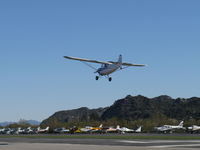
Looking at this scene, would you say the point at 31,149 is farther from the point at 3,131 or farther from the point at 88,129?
the point at 3,131

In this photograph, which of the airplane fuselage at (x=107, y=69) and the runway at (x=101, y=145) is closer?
the runway at (x=101, y=145)

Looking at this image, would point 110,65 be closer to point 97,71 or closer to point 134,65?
point 97,71

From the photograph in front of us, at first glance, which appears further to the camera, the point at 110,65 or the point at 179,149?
the point at 110,65

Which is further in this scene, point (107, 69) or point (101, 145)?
point (107, 69)

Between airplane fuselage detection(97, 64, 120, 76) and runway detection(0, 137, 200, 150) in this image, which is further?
airplane fuselage detection(97, 64, 120, 76)

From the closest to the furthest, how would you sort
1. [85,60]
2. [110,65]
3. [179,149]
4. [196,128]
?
[179,149] < [110,65] < [85,60] < [196,128]

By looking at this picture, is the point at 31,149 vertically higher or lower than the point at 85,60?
lower

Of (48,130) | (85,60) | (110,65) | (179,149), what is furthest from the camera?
(48,130)

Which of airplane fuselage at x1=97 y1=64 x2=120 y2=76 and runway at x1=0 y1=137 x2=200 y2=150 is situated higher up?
airplane fuselage at x1=97 y1=64 x2=120 y2=76

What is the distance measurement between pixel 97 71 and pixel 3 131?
254 ft

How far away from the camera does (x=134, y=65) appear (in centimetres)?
9512

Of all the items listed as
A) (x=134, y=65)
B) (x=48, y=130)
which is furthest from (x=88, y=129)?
(x=134, y=65)

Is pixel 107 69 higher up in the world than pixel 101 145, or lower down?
higher up

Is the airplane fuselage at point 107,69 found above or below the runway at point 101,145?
above
